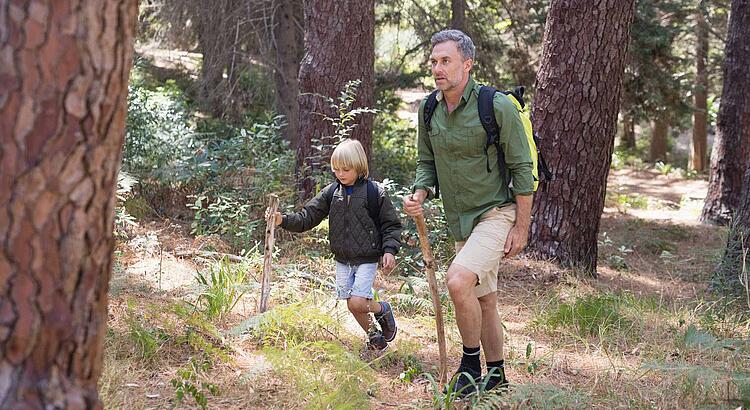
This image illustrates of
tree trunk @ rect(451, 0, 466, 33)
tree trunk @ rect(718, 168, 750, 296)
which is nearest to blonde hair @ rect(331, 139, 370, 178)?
tree trunk @ rect(718, 168, 750, 296)

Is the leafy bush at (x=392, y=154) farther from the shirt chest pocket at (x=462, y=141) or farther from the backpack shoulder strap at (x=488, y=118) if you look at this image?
the backpack shoulder strap at (x=488, y=118)

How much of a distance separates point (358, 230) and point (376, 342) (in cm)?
84

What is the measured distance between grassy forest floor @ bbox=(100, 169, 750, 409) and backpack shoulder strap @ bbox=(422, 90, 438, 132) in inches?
63.0

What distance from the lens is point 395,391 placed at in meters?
5.27

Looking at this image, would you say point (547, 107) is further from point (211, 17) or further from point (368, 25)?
point (211, 17)

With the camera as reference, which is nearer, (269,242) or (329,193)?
(269,242)

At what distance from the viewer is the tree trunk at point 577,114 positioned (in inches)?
332

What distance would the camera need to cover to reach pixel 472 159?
4867 millimetres

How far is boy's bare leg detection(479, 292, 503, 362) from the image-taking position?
16.6 feet

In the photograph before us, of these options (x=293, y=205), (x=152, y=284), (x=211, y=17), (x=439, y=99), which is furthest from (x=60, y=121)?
(x=211, y=17)

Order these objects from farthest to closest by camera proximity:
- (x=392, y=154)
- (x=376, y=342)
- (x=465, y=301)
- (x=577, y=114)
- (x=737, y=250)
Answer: (x=392, y=154), (x=577, y=114), (x=737, y=250), (x=376, y=342), (x=465, y=301)

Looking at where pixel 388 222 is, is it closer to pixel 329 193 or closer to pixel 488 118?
pixel 329 193

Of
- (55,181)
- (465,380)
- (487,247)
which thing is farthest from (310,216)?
(55,181)

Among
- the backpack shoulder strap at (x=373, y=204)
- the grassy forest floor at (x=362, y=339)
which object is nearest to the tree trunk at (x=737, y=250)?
the grassy forest floor at (x=362, y=339)
